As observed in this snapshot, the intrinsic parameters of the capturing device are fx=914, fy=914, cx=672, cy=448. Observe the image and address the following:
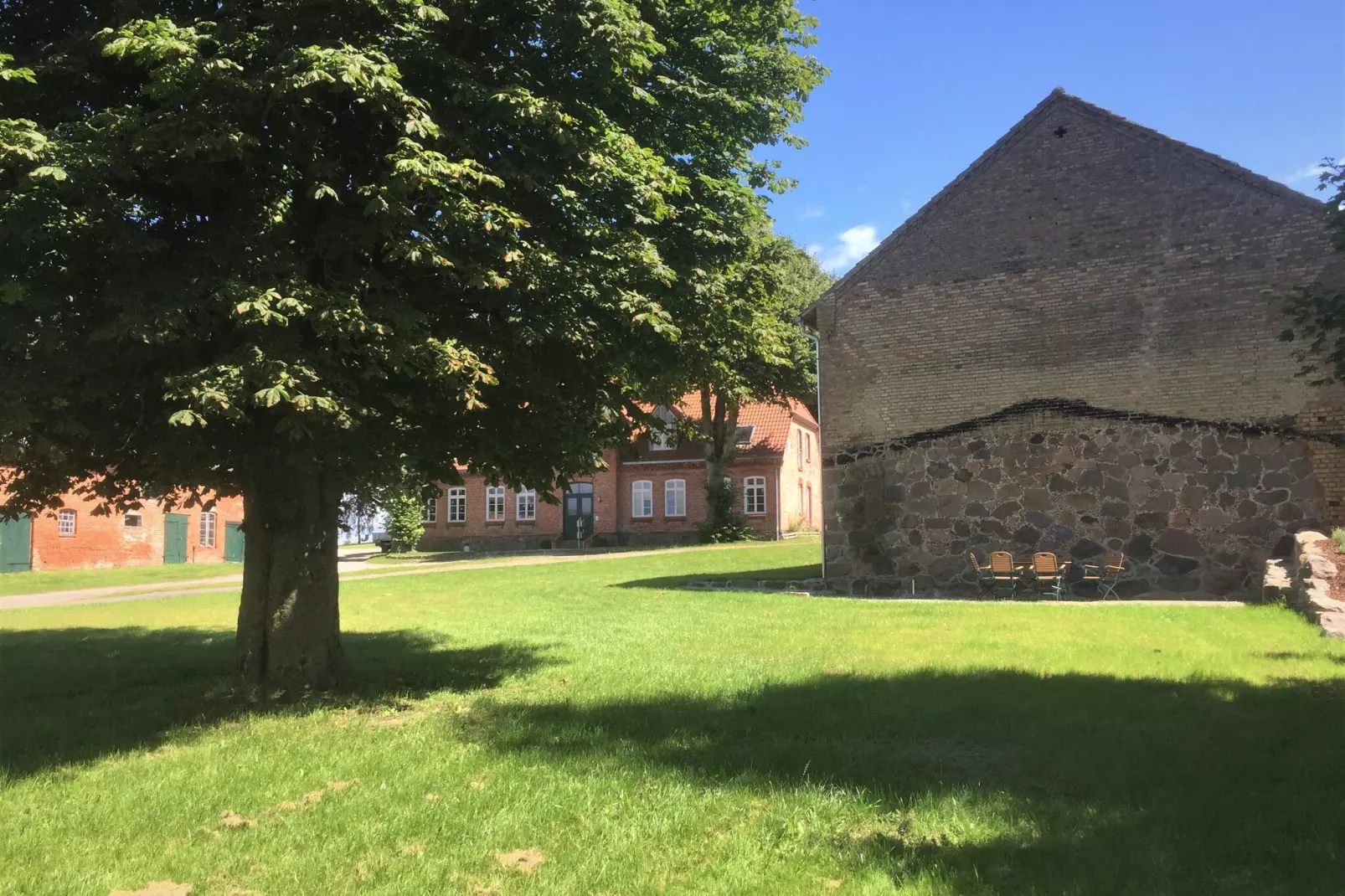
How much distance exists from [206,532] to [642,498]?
18.9 meters

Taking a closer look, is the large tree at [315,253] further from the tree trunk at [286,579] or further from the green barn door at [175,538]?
the green barn door at [175,538]

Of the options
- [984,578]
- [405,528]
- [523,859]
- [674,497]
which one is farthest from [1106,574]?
[405,528]

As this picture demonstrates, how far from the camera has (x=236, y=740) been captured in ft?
20.5

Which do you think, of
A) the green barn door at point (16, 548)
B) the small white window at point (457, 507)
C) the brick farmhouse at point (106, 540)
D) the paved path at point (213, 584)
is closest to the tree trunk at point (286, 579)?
the paved path at point (213, 584)

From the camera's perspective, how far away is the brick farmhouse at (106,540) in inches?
1226

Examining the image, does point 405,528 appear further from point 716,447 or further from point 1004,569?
point 1004,569

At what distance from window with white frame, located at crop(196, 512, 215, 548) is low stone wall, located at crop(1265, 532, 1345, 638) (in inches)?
1506

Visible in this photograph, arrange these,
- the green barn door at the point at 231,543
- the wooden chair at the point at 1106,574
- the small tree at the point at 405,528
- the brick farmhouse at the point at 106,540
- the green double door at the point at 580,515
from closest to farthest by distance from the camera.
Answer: the wooden chair at the point at 1106,574 < the brick farmhouse at the point at 106,540 < the green barn door at the point at 231,543 < the small tree at the point at 405,528 < the green double door at the point at 580,515

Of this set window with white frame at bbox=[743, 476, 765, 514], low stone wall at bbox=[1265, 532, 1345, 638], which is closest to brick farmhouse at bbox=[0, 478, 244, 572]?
window with white frame at bbox=[743, 476, 765, 514]

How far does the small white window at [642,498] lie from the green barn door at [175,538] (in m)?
18.6

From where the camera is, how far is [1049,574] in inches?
595

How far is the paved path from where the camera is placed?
20.8 metres

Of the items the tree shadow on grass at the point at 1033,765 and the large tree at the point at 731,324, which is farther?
the large tree at the point at 731,324

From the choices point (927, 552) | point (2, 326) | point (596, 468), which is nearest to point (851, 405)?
point (927, 552)
